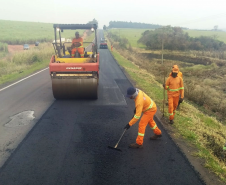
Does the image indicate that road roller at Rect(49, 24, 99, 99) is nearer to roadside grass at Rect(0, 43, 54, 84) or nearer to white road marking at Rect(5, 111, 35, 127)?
white road marking at Rect(5, 111, 35, 127)

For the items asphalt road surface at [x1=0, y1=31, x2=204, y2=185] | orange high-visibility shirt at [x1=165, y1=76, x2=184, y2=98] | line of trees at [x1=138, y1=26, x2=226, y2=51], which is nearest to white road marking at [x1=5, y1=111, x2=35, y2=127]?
asphalt road surface at [x1=0, y1=31, x2=204, y2=185]

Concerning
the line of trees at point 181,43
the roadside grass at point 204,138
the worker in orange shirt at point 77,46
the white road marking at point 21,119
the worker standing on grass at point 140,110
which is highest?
the line of trees at point 181,43

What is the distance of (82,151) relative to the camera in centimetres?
459

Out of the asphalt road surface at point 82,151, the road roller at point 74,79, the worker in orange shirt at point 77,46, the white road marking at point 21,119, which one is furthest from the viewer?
the worker in orange shirt at point 77,46

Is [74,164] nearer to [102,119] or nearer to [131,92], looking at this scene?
[131,92]

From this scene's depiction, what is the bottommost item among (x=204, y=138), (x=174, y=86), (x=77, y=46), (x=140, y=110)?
(x=204, y=138)

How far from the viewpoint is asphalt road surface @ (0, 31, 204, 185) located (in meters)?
3.75

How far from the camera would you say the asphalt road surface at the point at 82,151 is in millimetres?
3754

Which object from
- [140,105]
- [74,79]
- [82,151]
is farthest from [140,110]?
[74,79]

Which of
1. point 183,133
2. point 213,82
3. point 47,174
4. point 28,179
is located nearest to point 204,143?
point 183,133

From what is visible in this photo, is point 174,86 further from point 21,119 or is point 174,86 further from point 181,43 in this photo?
point 181,43

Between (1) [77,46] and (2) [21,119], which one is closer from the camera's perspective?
(2) [21,119]

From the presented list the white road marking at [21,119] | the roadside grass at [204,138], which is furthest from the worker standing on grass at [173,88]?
the white road marking at [21,119]

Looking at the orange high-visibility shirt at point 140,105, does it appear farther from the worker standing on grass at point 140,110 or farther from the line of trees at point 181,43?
the line of trees at point 181,43
